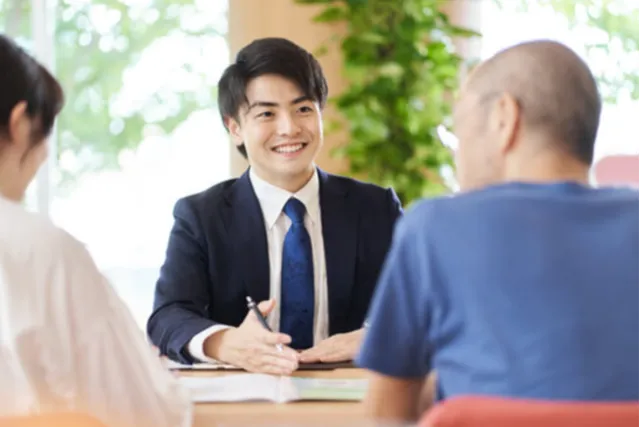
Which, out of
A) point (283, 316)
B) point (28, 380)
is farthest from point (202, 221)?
point (28, 380)

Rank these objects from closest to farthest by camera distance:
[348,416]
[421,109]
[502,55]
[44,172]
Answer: [502,55] → [348,416] → [421,109] → [44,172]

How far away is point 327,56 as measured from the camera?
465cm

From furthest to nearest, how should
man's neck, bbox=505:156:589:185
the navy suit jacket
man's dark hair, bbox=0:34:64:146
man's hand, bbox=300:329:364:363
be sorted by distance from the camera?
the navy suit jacket → man's hand, bbox=300:329:364:363 → man's dark hair, bbox=0:34:64:146 → man's neck, bbox=505:156:589:185

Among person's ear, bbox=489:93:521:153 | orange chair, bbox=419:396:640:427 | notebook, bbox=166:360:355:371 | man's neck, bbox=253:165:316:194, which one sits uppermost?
person's ear, bbox=489:93:521:153

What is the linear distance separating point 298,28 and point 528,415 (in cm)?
379

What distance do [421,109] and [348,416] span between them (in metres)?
2.90

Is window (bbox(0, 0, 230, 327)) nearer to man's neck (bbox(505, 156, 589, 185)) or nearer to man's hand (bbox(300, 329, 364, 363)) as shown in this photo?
man's hand (bbox(300, 329, 364, 363))

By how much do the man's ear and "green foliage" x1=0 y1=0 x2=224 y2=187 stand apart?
2.46 meters

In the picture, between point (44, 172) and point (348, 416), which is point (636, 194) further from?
A: point (44, 172)

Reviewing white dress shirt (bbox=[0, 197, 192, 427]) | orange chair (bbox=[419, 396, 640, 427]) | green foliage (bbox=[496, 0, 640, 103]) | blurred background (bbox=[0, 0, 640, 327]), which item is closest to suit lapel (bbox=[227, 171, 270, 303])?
white dress shirt (bbox=[0, 197, 192, 427])

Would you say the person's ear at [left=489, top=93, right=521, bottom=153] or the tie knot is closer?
the person's ear at [left=489, top=93, right=521, bottom=153]

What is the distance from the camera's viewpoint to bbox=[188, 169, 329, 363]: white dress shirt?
2523 mm

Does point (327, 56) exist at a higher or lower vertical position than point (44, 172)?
higher

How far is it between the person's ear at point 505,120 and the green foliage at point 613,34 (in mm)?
3539
